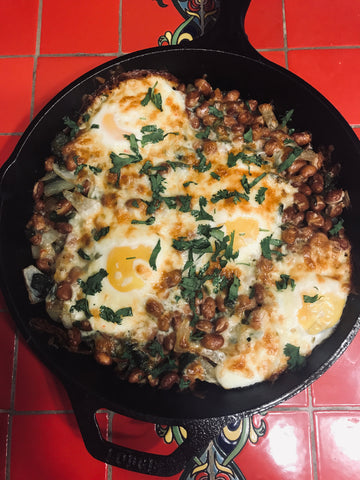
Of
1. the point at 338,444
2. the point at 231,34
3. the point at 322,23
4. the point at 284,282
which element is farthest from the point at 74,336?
the point at 322,23

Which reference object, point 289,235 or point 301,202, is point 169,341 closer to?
point 289,235

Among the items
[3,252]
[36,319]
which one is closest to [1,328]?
[36,319]

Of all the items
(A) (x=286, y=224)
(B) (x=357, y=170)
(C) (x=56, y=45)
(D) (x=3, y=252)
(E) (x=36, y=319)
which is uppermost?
(C) (x=56, y=45)

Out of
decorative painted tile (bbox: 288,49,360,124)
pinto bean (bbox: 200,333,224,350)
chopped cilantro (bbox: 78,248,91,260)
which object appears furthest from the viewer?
decorative painted tile (bbox: 288,49,360,124)

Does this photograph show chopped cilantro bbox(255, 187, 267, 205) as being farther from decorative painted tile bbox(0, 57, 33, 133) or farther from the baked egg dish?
decorative painted tile bbox(0, 57, 33, 133)

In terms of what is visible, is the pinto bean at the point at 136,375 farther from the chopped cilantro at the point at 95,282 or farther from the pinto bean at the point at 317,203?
the pinto bean at the point at 317,203

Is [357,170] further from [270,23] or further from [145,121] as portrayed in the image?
[270,23]

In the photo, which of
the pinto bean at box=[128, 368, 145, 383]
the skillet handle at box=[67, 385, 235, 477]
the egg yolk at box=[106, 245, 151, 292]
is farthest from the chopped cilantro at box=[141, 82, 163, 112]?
the skillet handle at box=[67, 385, 235, 477]
